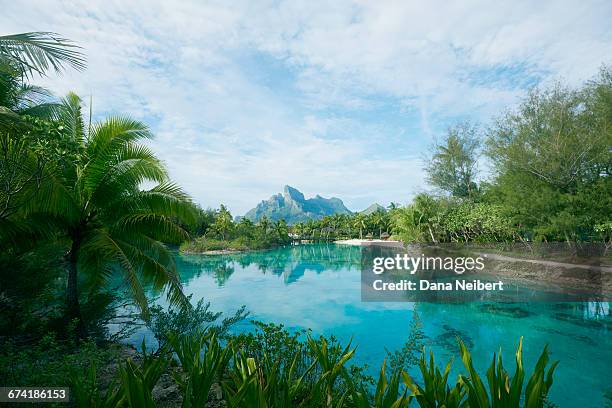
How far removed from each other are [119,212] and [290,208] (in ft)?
497

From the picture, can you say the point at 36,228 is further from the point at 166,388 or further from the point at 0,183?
the point at 166,388

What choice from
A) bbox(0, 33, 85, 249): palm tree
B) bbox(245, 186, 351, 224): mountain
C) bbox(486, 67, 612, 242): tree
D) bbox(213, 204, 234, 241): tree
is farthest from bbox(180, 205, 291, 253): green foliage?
bbox(245, 186, 351, 224): mountain

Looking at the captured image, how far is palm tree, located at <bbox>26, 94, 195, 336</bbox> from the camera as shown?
519cm

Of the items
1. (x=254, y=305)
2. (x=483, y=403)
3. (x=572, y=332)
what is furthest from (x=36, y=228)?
(x=572, y=332)

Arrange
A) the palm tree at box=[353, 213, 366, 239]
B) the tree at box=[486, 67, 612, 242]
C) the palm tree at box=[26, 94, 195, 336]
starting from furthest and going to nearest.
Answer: the palm tree at box=[353, 213, 366, 239] < the tree at box=[486, 67, 612, 242] < the palm tree at box=[26, 94, 195, 336]

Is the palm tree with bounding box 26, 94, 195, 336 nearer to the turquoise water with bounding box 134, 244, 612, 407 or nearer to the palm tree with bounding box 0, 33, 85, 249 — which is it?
the palm tree with bounding box 0, 33, 85, 249

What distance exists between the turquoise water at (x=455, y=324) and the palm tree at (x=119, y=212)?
474cm

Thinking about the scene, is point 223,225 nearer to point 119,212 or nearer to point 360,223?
point 360,223

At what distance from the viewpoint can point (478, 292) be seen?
1342 cm

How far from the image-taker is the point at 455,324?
373 inches

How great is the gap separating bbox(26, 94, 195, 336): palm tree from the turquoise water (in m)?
4.74

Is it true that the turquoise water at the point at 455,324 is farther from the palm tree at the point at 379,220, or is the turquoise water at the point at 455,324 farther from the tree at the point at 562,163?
the palm tree at the point at 379,220

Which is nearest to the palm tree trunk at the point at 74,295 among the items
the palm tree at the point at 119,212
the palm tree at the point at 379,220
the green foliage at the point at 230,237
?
the palm tree at the point at 119,212

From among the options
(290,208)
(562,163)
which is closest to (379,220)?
(562,163)
